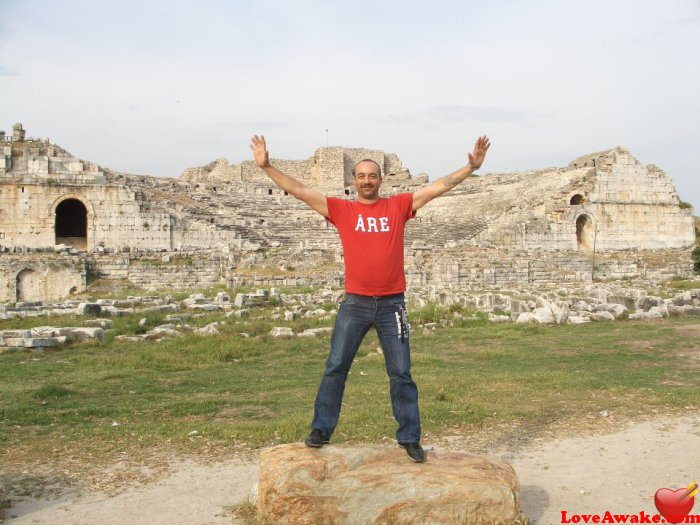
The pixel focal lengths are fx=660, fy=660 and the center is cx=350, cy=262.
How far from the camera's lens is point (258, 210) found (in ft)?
110

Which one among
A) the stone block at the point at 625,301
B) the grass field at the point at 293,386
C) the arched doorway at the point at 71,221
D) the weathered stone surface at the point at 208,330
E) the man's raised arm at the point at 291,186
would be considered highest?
the arched doorway at the point at 71,221

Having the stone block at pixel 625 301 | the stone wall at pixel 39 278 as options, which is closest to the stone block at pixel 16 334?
the stone wall at pixel 39 278

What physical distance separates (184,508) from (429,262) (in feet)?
67.2

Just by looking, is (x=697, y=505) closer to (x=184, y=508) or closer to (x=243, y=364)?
(x=184, y=508)

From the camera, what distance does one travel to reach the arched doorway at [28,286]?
20422 mm

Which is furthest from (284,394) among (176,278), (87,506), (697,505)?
(176,278)

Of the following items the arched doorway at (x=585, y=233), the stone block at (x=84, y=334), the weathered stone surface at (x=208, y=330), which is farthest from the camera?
the arched doorway at (x=585, y=233)

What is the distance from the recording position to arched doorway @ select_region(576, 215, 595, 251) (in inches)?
1302

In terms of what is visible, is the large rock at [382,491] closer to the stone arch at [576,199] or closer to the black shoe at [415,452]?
the black shoe at [415,452]

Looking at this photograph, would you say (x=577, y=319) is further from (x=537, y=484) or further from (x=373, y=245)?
(x=373, y=245)

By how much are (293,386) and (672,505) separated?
16.1 ft

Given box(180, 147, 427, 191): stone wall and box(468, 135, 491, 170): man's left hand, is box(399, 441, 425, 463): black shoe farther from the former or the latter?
box(180, 147, 427, 191): stone wall

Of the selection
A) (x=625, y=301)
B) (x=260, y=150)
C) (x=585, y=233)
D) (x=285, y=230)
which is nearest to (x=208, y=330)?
(x=260, y=150)

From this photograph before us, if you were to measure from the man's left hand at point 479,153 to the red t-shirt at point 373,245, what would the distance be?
0.58 meters
